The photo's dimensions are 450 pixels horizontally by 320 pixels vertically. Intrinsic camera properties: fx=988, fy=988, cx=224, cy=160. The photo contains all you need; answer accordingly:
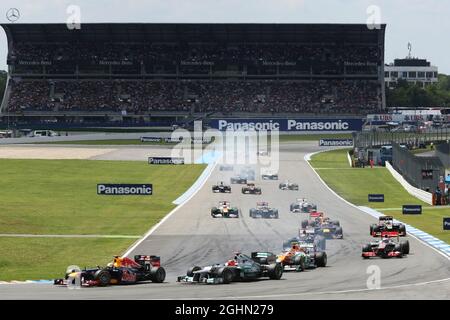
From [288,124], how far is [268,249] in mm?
92133

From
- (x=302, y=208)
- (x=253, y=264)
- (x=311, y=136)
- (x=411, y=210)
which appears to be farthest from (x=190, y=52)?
(x=253, y=264)

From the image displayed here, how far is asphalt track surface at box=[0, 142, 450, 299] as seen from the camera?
25.8 metres

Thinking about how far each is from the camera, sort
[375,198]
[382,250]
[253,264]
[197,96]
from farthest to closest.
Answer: [197,96], [375,198], [382,250], [253,264]

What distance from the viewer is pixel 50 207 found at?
60906 mm

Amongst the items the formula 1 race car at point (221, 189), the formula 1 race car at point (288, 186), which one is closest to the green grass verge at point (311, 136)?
the formula 1 race car at point (288, 186)

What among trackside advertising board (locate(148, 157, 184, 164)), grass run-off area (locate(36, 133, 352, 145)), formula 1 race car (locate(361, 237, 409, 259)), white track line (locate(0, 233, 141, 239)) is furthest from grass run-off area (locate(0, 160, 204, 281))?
grass run-off area (locate(36, 133, 352, 145))

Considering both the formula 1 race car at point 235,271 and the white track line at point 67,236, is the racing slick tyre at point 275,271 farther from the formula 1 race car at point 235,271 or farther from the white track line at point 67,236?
the white track line at point 67,236

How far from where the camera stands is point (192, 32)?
528ft

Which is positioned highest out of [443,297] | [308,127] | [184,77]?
[184,77]

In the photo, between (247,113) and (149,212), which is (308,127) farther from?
(149,212)

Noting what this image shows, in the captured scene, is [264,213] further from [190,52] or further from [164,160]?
[190,52]

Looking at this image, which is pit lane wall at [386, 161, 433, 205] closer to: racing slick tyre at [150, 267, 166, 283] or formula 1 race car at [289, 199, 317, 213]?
formula 1 race car at [289, 199, 317, 213]

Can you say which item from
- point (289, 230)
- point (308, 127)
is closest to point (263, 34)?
point (308, 127)

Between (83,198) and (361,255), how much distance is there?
33455 millimetres
